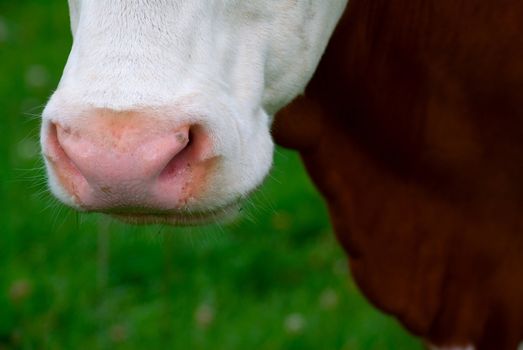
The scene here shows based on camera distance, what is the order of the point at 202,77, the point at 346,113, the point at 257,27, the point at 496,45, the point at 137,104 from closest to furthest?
1. the point at 137,104
2. the point at 202,77
3. the point at 257,27
4. the point at 496,45
5. the point at 346,113

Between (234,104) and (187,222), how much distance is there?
23cm

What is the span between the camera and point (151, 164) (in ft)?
6.57

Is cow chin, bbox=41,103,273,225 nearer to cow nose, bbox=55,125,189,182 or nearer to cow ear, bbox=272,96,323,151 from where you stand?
cow nose, bbox=55,125,189,182

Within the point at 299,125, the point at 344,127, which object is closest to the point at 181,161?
the point at 299,125

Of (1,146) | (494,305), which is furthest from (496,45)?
(1,146)

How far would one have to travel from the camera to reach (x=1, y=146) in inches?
209

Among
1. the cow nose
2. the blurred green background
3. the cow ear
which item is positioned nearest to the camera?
the cow nose


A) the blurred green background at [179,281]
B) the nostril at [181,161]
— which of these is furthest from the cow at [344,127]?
the blurred green background at [179,281]

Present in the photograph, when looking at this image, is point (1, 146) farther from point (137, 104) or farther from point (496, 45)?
point (137, 104)

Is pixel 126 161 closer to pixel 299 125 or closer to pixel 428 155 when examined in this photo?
pixel 299 125

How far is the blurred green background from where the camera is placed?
3.99 meters

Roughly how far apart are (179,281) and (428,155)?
1617 mm

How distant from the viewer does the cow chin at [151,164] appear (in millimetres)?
2002

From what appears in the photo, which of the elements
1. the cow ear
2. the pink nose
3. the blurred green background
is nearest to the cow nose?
the pink nose
